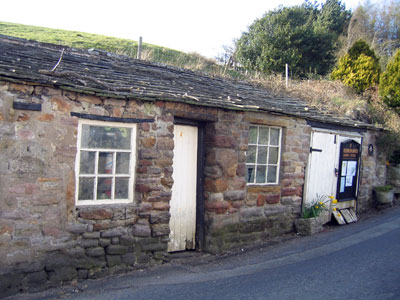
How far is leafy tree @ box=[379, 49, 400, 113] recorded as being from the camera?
524 inches

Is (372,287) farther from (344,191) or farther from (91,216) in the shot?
(344,191)

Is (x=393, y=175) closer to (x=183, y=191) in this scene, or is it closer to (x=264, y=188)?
(x=264, y=188)

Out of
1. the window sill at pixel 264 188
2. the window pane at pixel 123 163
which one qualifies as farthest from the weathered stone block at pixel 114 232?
the window sill at pixel 264 188

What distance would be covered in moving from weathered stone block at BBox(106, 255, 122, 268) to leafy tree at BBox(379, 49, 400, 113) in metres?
11.7

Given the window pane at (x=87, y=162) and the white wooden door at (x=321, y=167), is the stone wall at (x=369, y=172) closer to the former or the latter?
the white wooden door at (x=321, y=167)

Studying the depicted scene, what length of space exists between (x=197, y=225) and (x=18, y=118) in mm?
3721

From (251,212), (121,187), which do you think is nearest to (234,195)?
(251,212)

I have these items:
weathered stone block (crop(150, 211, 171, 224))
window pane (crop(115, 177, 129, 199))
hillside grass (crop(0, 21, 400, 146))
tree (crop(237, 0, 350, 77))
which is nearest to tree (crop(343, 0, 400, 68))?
tree (crop(237, 0, 350, 77))

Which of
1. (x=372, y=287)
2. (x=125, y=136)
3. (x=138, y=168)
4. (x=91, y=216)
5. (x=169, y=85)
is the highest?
(x=169, y=85)

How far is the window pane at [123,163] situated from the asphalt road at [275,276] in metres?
1.62

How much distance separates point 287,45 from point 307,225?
12.7 m

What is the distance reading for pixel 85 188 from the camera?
5.61 metres

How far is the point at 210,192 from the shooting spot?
276 inches

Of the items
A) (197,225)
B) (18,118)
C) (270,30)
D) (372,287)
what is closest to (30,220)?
(18,118)
